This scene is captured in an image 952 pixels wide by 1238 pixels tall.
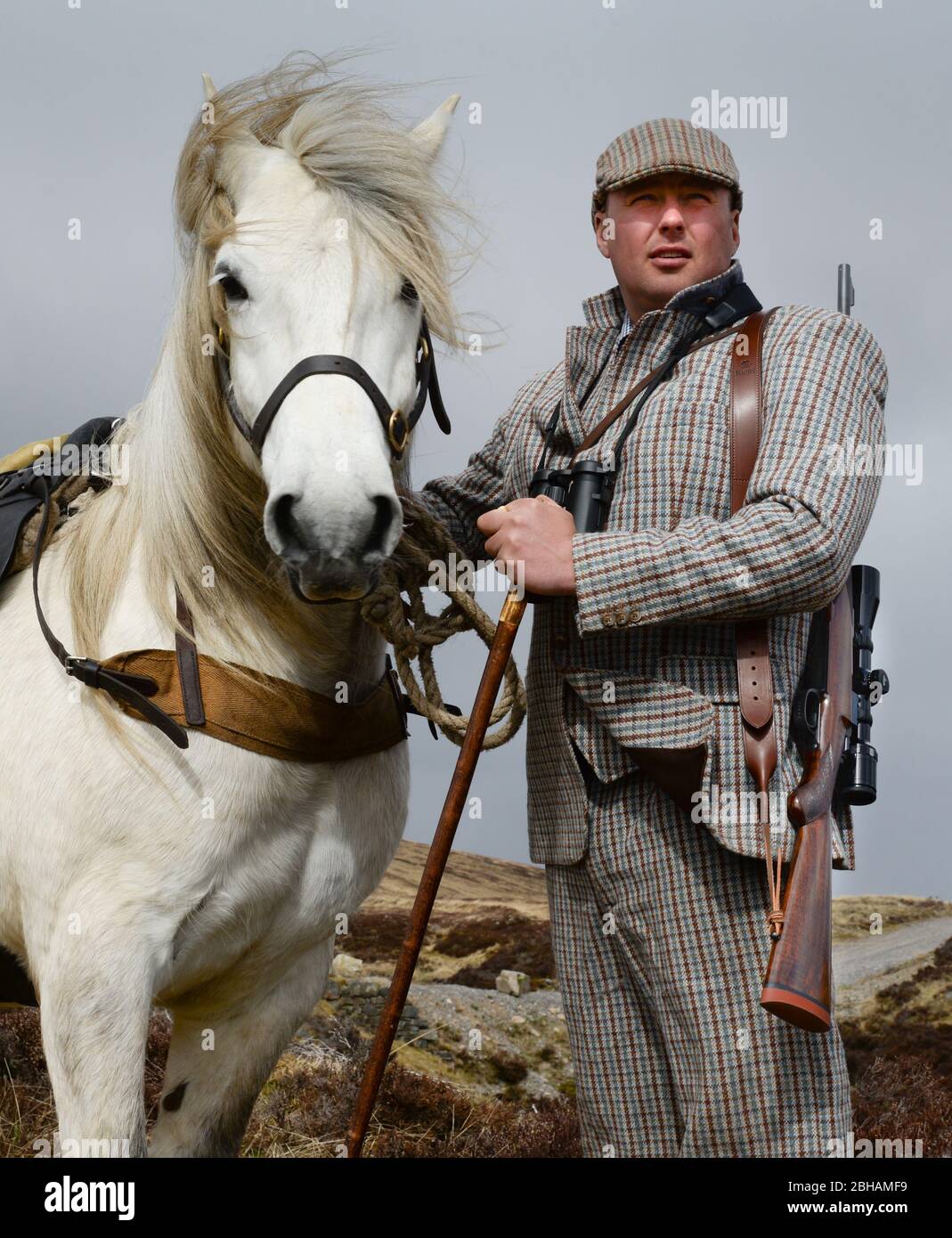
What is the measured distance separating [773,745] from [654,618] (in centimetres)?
38

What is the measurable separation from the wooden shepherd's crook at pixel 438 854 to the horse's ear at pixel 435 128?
3.55ft

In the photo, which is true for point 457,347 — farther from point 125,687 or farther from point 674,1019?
point 674,1019

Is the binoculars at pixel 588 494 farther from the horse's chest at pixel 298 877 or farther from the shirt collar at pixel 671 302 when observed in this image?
the horse's chest at pixel 298 877

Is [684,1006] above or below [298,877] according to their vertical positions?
below

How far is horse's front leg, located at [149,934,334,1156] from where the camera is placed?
2.88 metres

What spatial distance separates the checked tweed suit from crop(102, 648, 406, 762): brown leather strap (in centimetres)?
53

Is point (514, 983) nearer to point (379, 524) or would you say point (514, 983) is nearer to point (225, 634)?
point (225, 634)

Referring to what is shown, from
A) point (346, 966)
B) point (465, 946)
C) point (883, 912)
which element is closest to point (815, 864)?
point (346, 966)

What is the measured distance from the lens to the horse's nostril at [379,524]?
2.07 m

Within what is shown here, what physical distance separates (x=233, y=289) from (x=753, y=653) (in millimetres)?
1285

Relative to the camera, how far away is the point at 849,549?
7.93 feet

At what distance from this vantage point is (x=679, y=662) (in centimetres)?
252

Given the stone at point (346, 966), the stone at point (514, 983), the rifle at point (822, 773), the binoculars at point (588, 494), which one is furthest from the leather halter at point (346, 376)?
the stone at point (346, 966)

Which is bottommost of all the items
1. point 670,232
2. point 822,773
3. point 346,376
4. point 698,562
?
point 822,773
